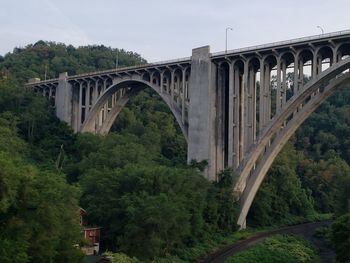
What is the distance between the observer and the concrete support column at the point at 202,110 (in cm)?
3397

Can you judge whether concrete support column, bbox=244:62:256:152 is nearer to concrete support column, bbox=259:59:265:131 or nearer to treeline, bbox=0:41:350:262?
concrete support column, bbox=259:59:265:131

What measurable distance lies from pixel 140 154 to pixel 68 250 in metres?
17.3

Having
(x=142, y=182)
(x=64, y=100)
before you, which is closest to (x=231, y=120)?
(x=142, y=182)

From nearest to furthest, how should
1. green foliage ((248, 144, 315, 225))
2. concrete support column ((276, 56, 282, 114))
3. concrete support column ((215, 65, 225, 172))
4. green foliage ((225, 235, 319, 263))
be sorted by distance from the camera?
green foliage ((225, 235, 319, 263))
concrete support column ((276, 56, 282, 114))
concrete support column ((215, 65, 225, 172))
green foliage ((248, 144, 315, 225))

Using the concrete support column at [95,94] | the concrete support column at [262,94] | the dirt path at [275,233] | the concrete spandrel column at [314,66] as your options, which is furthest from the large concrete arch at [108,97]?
the concrete spandrel column at [314,66]

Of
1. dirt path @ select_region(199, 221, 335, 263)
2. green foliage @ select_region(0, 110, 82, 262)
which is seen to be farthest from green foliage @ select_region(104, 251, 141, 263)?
dirt path @ select_region(199, 221, 335, 263)

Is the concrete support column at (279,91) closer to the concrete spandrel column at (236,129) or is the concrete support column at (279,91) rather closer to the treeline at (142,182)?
the concrete spandrel column at (236,129)

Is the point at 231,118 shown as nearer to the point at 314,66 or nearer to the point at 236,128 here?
the point at 236,128

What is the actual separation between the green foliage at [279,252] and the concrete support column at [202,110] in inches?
221

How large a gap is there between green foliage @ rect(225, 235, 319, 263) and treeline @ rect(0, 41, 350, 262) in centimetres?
277

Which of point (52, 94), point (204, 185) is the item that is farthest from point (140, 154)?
point (52, 94)

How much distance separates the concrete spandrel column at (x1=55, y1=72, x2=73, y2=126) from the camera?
50.8m

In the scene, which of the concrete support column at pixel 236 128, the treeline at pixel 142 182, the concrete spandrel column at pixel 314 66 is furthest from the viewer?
the concrete support column at pixel 236 128

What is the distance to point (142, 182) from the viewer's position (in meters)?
28.5
